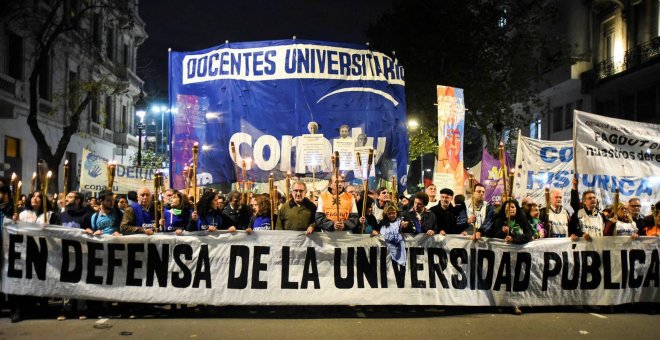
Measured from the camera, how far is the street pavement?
6.69 metres

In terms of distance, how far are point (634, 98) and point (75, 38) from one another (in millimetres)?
23845

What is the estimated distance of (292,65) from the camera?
31.7ft

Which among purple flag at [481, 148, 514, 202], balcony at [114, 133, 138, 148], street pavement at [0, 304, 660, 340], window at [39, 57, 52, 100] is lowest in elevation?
→ street pavement at [0, 304, 660, 340]

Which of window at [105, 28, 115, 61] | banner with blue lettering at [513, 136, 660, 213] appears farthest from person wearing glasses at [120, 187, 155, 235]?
window at [105, 28, 115, 61]

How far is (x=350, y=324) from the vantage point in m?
7.25

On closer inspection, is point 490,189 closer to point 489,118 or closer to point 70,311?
point 70,311

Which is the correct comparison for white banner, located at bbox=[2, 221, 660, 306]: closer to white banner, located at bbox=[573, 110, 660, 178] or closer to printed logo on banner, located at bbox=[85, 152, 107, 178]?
white banner, located at bbox=[573, 110, 660, 178]

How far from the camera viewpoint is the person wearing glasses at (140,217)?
7.83m

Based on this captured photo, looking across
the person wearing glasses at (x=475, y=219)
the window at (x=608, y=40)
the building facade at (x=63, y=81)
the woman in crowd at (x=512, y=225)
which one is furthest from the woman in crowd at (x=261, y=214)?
the window at (x=608, y=40)

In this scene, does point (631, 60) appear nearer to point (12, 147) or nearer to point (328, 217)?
point (328, 217)

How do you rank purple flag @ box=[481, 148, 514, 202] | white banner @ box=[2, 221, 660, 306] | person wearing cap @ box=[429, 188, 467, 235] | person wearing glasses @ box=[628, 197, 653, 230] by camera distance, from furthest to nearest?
purple flag @ box=[481, 148, 514, 202] < person wearing glasses @ box=[628, 197, 653, 230] < person wearing cap @ box=[429, 188, 467, 235] < white banner @ box=[2, 221, 660, 306]

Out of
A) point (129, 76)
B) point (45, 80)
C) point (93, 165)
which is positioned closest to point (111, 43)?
point (129, 76)

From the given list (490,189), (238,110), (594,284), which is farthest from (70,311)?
(490,189)

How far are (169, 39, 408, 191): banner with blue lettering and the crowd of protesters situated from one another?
0.90 metres
